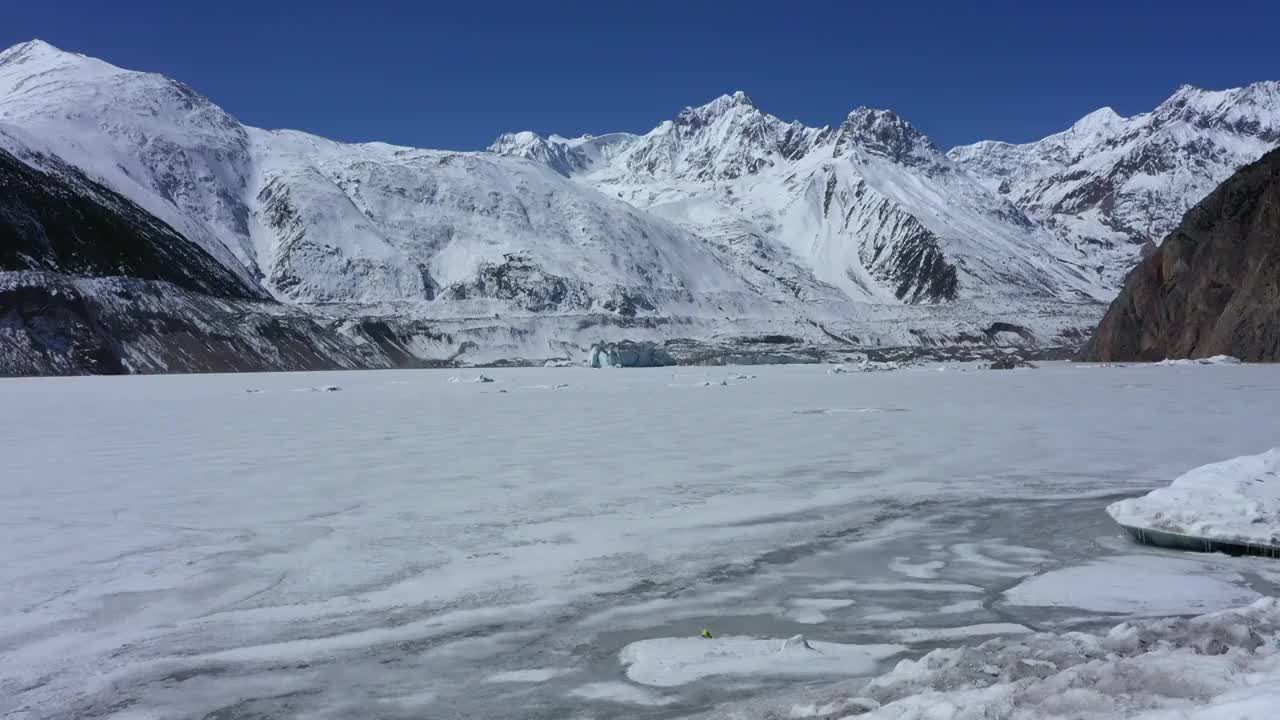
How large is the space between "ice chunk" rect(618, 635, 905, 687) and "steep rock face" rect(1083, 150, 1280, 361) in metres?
56.7

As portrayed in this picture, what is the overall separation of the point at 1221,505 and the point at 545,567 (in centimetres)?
587

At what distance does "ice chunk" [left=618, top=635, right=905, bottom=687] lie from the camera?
5.29 metres

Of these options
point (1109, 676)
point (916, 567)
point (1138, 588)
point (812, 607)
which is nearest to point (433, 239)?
point (916, 567)

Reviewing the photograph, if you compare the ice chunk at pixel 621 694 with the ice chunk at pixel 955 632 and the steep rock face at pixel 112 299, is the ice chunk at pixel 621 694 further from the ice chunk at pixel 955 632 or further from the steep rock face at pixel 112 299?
the steep rock face at pixel 112 299

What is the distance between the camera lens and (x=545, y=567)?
7719mm

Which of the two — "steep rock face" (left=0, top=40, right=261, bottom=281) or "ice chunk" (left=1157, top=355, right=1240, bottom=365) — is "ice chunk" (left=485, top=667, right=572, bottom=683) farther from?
"steep rock face" (left=0, top=40, right=261, bottom=281)

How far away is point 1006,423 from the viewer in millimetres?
19781

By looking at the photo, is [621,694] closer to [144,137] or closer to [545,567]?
[545,567]

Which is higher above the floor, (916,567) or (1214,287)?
(1214,287)

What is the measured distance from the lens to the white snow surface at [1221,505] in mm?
7883

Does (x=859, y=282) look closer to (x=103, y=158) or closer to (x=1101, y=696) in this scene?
(x=103, y=158)

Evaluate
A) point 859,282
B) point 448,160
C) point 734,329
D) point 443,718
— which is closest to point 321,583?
point 443,718

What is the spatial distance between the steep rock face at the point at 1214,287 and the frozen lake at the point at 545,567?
44.8 metres

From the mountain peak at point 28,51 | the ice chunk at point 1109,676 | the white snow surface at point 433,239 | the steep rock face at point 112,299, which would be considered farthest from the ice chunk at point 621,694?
the mountain peak at point 28,51
